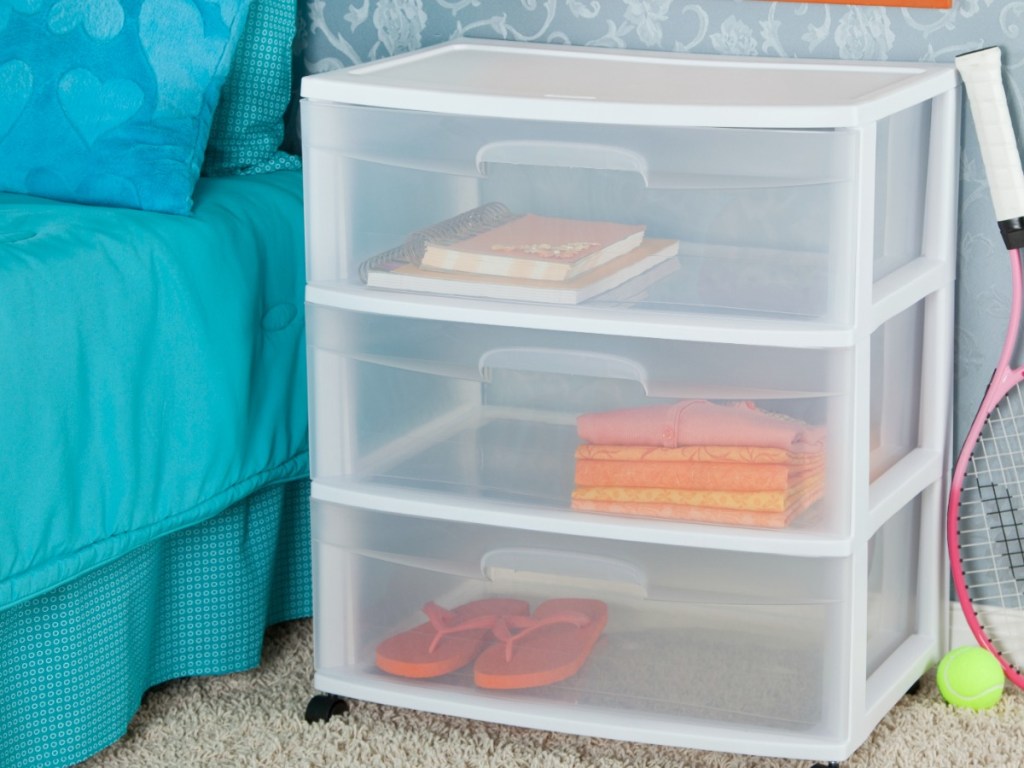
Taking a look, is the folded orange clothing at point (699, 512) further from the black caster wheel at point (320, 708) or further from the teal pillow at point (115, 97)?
the teal pillow at point (115, 97)

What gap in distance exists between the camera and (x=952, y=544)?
165cm

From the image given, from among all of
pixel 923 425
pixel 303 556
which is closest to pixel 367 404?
pixel 303 556

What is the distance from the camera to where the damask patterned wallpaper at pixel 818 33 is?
162 cm

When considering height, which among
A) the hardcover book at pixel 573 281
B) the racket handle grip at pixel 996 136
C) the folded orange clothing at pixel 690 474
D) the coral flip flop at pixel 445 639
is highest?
the racket handle grip at pixel 996 136

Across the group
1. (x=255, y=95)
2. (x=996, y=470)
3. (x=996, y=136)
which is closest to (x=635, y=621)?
(x=996, y=470)

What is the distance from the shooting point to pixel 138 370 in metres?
1.51

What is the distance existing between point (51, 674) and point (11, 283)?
40cm

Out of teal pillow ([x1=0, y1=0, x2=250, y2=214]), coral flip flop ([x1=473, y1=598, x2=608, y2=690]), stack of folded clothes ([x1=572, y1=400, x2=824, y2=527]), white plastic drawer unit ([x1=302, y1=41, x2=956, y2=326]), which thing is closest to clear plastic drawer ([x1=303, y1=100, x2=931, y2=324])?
white plastic drawer unit ([x1=302, y1=41, x2=956, y2=326])

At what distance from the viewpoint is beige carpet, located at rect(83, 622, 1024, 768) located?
154 centimetres

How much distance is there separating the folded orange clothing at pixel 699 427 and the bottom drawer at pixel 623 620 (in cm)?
11

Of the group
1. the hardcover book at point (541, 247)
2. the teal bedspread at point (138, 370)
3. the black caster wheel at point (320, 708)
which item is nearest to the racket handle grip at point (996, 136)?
the hardcover book at point (541, 247)

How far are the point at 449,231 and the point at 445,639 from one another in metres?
0.43

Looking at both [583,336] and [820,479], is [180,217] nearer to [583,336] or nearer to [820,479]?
[583,336]

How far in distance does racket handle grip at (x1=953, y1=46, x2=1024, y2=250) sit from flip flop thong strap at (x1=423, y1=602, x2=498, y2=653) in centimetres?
67
